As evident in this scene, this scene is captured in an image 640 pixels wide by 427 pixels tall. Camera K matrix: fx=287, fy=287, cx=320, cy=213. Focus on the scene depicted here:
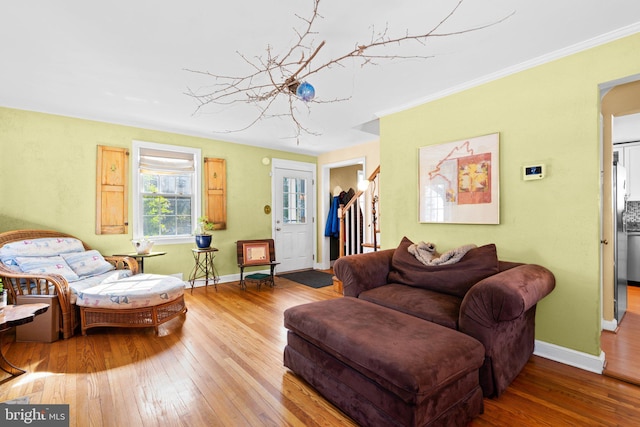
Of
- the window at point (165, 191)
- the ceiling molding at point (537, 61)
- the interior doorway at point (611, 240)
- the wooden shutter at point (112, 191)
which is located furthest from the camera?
the window at point (165, 191)

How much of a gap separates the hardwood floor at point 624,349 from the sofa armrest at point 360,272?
176 centimetres

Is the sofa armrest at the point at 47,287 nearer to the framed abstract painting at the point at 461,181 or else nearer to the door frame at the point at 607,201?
the framed abstract painting at the point at 461,181

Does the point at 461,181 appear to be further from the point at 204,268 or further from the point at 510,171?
the point at 204,268

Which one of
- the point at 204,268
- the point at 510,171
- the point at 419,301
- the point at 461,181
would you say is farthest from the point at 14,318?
the point at 510,171

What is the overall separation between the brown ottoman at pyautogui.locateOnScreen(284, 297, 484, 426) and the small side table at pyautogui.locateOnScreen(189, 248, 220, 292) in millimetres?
3114

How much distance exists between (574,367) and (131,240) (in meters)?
5.07

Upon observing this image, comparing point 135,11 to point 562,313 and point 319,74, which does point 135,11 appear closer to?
point 319,74

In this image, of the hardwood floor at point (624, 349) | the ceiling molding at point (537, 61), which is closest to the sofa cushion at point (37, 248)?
the ceiling molding at point (537, 61)

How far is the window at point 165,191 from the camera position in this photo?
4180 mm

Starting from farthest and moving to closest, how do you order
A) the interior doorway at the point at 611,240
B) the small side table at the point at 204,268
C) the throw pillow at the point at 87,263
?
1. the small side table at the point at 204,268
2. the throw pillow at the point at 87,263
3. the interior doorway at the point at 611,240

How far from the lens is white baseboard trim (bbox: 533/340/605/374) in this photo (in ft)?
7.05

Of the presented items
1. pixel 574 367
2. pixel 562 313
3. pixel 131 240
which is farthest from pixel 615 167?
pixel 131 240

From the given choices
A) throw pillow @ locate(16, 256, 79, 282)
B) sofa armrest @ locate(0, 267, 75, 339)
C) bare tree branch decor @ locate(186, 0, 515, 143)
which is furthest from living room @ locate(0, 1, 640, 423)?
bare tree branch decor @ locate(186, 0, 515, 143)

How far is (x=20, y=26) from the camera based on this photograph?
1993 millimetres
